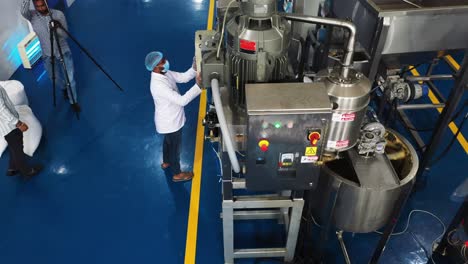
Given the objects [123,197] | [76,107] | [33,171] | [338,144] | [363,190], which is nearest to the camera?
[338,144]

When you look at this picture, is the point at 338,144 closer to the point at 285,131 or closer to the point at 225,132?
the point at 285,131

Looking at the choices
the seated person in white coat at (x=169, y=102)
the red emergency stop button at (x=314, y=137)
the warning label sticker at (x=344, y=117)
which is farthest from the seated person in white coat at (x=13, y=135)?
the warning label sticker at (x=344, y=117)

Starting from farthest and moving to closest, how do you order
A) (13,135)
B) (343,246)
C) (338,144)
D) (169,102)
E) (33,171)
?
(33,171)
(13,135)
(169,102)
(343,246)
(338,144)

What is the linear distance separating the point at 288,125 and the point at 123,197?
2596 millimetres

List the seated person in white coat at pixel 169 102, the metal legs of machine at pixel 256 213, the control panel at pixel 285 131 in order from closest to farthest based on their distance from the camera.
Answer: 1. the control panel at pixel 285 131
2. the metal legs of machine at pixel 256 213
3. the seated person in white coat at pixel 169 102

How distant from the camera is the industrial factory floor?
3.77 meters

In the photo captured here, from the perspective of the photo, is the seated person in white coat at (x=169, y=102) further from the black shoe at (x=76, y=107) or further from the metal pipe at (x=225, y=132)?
the black shoe at (x=76, y=107)

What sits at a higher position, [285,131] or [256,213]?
[285,131]

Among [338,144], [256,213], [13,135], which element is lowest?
[256,213]

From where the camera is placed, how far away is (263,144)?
2.42 meters

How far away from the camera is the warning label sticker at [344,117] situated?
250cm

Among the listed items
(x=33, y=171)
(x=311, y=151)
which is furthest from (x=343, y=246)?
(x=33, y=171)

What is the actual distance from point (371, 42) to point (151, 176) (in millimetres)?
2767

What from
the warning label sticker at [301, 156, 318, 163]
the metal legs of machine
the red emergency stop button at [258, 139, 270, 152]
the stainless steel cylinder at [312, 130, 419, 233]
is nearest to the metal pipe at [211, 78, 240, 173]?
the red emergency stop button at [258, 139, 270, 152]
